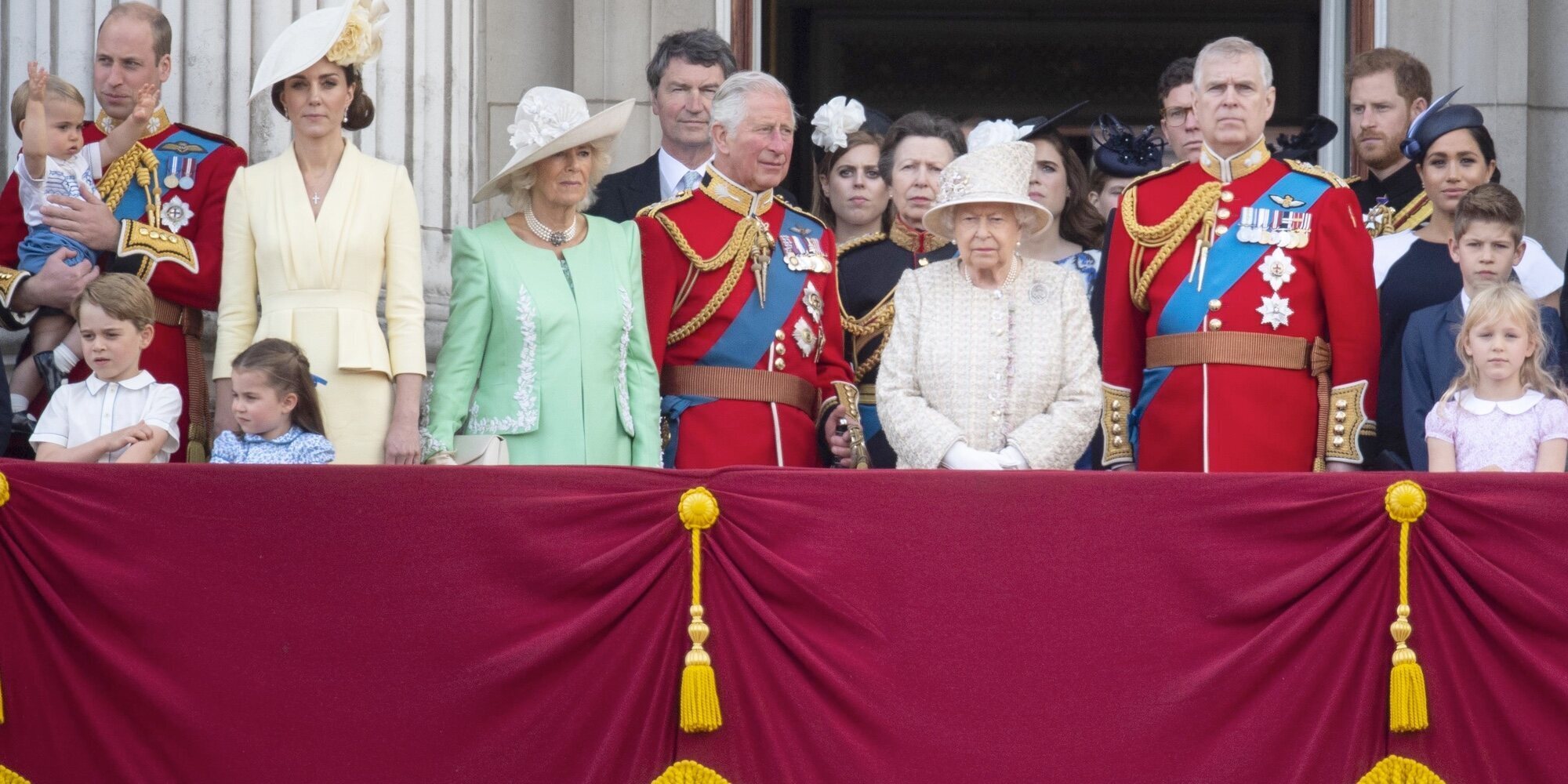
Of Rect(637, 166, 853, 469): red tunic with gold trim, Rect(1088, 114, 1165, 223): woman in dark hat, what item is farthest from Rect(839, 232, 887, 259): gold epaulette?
Rect(1088, 114, 1165, 223): woman in dark hat

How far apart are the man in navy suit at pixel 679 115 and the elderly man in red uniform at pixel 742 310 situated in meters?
0.79

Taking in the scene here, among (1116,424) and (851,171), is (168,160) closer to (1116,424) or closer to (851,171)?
(851,171)

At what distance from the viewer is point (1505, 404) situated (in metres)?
5.34

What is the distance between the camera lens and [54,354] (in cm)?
581

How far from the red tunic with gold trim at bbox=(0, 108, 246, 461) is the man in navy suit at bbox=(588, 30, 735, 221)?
119cm

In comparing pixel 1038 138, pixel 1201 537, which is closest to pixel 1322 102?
pixel 1038 138

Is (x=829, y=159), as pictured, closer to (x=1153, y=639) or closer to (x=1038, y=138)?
(x=1038, y=138)

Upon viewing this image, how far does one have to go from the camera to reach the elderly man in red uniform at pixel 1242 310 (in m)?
5.64

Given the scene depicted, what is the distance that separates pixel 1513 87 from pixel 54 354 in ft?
16.0

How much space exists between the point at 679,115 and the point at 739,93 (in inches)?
37.3

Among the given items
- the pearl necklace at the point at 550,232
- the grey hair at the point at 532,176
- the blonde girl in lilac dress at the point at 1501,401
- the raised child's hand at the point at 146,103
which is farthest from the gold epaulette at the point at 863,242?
the raised child's hand at the point at 146,103

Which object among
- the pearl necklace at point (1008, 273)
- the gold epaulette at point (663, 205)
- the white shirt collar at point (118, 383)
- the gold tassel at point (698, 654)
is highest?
the gold epaulette at point (663, 205)

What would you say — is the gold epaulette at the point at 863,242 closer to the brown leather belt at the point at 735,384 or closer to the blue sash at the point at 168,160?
the brown leather belt at the point at 735,384

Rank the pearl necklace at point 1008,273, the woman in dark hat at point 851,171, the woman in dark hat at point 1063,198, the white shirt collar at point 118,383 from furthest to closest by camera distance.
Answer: the woman in dark hat at point 851,171 → the woman in dark hat at point 1063,198 → the pearl necklace at point 1008,273 → the white shirt collar at point 118,383
